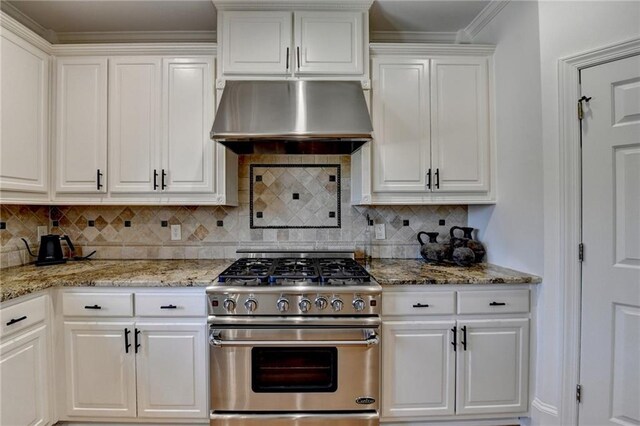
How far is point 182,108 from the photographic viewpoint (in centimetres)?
217

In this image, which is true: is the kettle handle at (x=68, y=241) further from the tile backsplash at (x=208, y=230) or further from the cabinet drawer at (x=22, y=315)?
the cabinet drawer at (x=22, y=315)

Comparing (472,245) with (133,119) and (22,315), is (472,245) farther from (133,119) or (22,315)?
(22,315)

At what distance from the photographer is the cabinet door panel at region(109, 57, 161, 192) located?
Answer: 7.12ft

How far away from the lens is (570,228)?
1.76 metres

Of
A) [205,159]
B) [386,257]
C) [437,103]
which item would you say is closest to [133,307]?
[205,159]

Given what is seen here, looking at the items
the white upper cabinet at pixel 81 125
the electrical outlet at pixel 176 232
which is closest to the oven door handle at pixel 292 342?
the electrical outlet at pixel 176 232

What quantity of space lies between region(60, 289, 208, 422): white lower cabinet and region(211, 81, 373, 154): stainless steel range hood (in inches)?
41.1

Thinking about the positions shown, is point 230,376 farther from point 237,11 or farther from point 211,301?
point 237,11

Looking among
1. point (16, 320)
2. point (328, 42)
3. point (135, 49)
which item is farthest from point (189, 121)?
point (16, 320)

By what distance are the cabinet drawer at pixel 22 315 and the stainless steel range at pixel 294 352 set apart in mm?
932

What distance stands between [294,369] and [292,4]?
233cm

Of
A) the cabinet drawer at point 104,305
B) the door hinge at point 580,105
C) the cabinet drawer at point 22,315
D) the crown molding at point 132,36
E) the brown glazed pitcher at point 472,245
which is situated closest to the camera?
the cabinet drawer at point 22,315

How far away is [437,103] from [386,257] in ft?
4.06

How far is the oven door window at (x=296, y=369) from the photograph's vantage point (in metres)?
1.76
